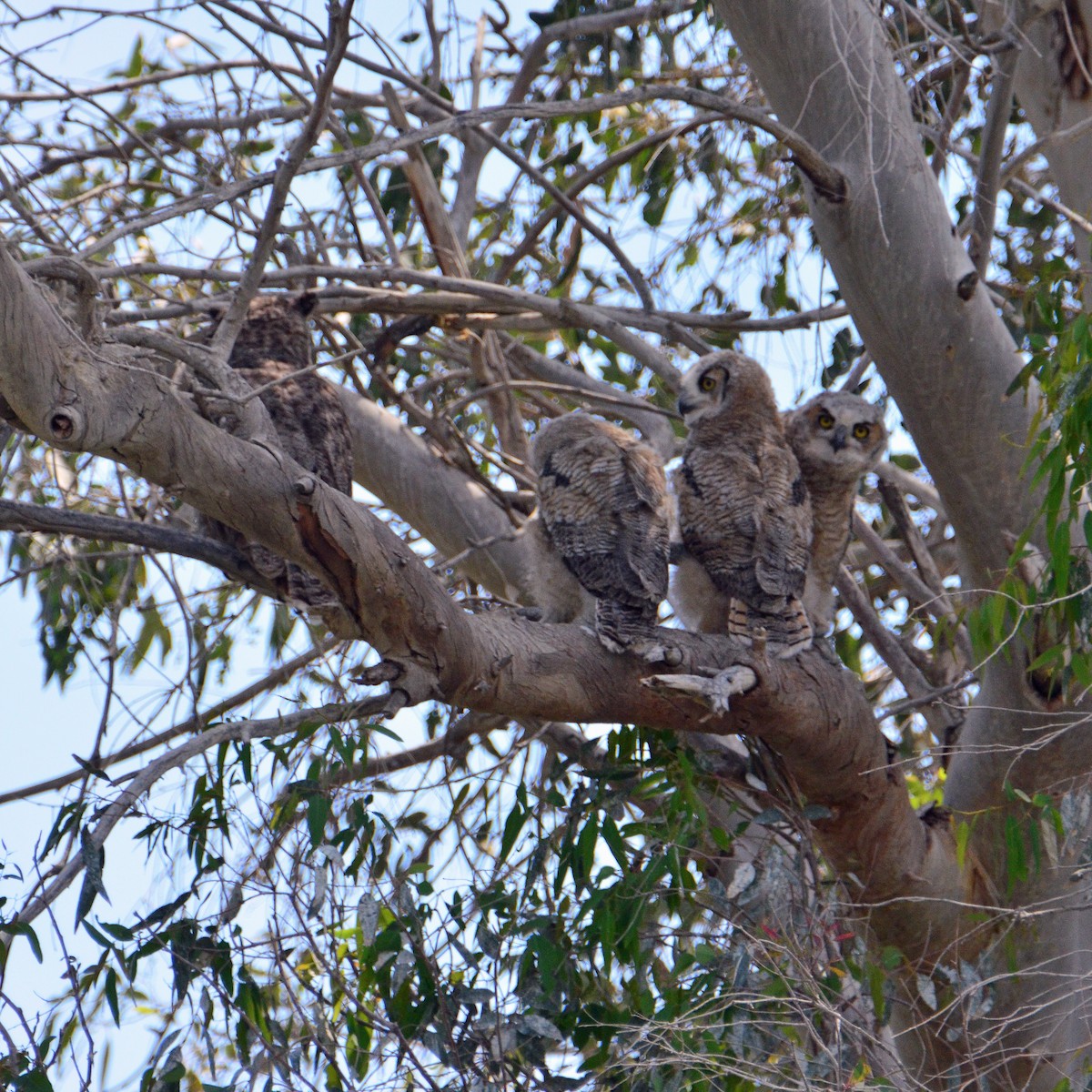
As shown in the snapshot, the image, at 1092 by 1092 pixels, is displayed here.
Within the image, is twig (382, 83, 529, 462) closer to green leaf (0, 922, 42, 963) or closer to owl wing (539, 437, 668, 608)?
owl wing (539, 437, 668, 608)

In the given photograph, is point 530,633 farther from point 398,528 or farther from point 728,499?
point 398,528

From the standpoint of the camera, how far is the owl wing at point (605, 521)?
308 cm

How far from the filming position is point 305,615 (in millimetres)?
3240

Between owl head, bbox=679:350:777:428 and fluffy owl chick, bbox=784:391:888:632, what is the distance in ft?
0.55

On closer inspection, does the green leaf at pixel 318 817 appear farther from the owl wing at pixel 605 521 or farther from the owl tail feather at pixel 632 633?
the owl wing at pixel 605 521

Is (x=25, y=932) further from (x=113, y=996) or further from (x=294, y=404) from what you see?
(x=294, y=404)

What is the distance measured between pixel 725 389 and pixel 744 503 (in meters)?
0.41

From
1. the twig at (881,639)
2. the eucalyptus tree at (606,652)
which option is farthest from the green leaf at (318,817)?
the twig at (881,639)

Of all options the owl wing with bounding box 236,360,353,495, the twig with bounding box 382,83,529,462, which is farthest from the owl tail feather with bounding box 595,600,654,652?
the twig with bounding box 382,83,529,462

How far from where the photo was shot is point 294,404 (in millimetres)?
3725

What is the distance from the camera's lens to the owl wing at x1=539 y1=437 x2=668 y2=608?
121 inches

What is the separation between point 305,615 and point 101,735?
76 centimetres

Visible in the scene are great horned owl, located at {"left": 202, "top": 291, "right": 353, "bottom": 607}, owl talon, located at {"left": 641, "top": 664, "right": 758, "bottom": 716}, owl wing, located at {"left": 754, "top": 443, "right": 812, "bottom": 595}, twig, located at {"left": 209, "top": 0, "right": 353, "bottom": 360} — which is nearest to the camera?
twig, located at {"left": 209, "top": 0, "right": 353, "bottom": 360}

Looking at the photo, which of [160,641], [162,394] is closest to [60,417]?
[162,394]
